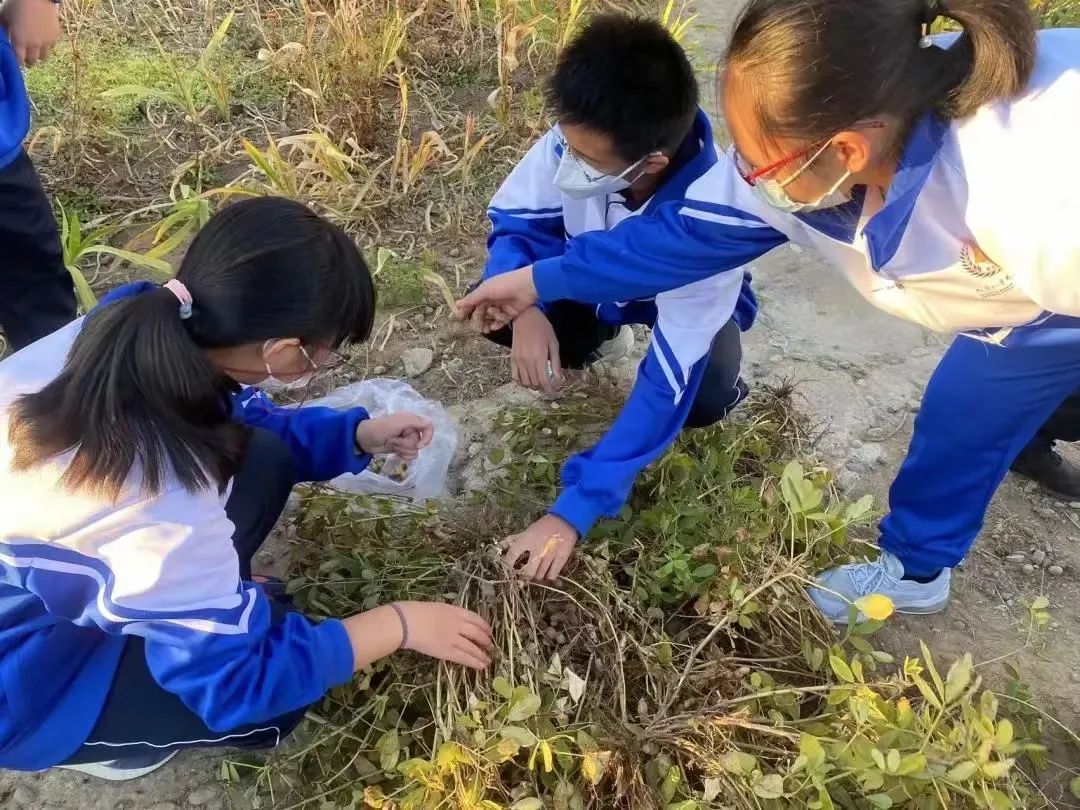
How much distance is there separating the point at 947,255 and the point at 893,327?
1.49 m

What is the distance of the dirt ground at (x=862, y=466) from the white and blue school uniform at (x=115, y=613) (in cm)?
34

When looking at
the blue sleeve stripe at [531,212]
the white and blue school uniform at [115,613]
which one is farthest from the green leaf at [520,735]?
the blue sleeve stripe at [531,212]

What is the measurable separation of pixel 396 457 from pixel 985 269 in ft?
4.49

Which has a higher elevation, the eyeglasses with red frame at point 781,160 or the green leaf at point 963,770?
the eyeglasses with red frame at point 781,160

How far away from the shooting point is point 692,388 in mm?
1794

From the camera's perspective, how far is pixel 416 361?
8.23 feet

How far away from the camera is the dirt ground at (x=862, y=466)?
5.33 feet

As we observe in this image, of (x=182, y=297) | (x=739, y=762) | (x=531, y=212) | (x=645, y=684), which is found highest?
(x=182, y=297)

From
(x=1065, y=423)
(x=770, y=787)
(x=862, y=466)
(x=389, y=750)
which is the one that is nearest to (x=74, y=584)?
(x=389, y=750)

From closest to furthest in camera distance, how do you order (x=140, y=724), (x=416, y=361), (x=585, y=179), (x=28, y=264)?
1. (x=140, y=724)
2. (x=585, y=179)
3. (x=28, y=264)
4. (x=416, y=361)

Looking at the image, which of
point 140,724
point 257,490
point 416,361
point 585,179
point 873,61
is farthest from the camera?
point 416,361

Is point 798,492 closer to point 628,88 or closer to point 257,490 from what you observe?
point 628,88

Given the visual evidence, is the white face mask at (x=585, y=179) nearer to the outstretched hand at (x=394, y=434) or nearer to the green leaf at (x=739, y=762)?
the outstretched hand at (x=394, y=434)

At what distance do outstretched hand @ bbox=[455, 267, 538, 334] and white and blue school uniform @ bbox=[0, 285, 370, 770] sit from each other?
76 centimetres
